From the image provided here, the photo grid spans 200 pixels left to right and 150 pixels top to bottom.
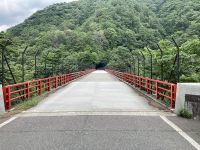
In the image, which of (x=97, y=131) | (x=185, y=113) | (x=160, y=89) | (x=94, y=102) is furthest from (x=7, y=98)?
(x=160, y=89)

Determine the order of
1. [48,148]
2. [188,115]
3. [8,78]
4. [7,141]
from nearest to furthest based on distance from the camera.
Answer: [48,148]
[7,141]
[188,115]
[8,78]

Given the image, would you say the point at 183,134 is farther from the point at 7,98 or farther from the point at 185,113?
the point at 7,98

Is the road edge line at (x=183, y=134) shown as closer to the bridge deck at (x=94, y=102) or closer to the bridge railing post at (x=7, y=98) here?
the bridge deck at (x=94, y=102)

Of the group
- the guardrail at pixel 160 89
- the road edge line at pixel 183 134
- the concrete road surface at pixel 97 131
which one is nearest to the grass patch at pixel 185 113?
the concrete road surface at pixel 97 131

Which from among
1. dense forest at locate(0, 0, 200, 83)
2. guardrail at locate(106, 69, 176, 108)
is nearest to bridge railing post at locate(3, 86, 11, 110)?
guardrail at locate(106, 69, 176, 108)

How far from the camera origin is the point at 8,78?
91.0 ft

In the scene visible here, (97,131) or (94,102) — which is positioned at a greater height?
(97,131)

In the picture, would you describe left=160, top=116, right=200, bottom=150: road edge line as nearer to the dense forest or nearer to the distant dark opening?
the dense forest

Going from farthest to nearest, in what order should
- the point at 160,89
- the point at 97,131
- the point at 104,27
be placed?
the point at 104,27, the point at 160,89, the point at 97,131

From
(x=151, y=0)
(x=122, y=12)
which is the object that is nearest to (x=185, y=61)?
(x=122, y=12)

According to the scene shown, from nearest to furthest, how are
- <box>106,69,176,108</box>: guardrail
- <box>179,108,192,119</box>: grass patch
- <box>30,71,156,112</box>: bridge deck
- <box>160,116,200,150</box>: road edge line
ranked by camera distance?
<box>160,116,200,150</box>: road edge line < <box>179,108,192,119</box>: grass patch < <box>106,69,176,108</box>: guardrail < <box>30,71,156,112</box>: bridge deck

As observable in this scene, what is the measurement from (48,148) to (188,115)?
18.4 ft

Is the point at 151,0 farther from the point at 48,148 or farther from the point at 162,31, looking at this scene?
the point at 48,148

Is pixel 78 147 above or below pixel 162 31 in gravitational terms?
below
